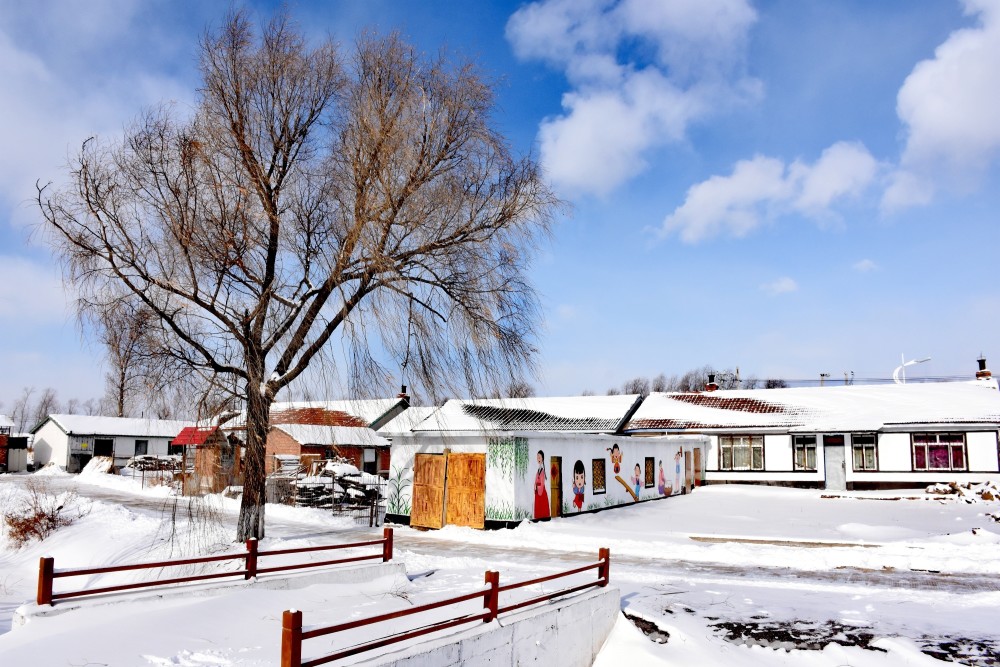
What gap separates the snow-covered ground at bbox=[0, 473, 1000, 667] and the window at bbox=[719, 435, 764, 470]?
30.1 ft

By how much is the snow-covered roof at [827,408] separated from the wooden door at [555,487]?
13082 mm

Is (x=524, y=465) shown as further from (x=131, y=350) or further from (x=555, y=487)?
(x=131, y=350)

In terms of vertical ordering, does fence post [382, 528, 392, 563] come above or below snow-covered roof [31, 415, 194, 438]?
below

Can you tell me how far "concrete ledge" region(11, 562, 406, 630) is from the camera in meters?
7.74

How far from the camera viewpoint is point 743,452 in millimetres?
34812

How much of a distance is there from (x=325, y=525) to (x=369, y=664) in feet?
54.2

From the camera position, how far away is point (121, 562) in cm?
1539

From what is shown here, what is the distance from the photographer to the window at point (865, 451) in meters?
32.5

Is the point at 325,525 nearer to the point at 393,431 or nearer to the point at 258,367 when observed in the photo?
the point at 393,431

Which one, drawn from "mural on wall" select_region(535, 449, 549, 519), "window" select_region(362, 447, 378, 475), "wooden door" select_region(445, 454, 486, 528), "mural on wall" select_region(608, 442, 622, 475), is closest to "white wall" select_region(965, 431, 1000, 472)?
"mural on wall" select_region(608, 442, 622, 475)

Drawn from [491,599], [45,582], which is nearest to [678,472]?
[491,599]

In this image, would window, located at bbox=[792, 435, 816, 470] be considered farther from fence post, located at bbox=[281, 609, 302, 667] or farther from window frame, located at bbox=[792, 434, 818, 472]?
fence post, located at bbox=[281, 609, 302, 667]

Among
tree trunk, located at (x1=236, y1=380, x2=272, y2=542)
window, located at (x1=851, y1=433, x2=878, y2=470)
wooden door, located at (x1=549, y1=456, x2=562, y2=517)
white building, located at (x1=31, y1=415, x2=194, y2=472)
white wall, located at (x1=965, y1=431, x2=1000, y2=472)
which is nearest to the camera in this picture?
tree trunk, located at (x1=236, y1=380, x2=272, y2=542)

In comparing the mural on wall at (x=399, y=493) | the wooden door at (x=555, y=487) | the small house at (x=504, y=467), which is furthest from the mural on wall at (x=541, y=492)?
the mural on wall at (x=399, y=493)
